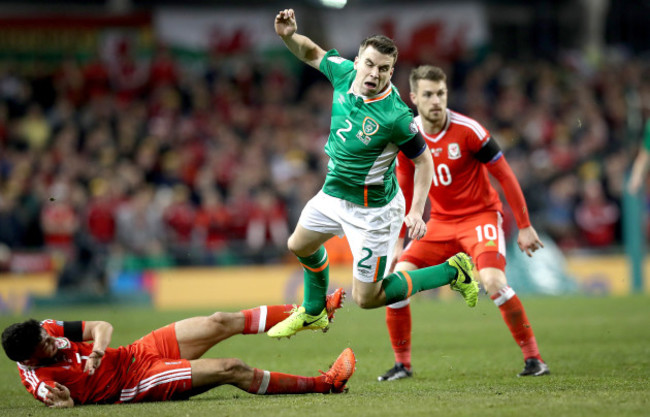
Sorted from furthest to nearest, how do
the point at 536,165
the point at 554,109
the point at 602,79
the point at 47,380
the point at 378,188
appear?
the point at 602,79 < the point at 554,109 < the point at 536,165 < the point at 378,188 < the point at 47,380

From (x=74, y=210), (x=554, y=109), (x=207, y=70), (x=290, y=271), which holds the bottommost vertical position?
(x=290, y=271)

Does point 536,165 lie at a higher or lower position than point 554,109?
lower

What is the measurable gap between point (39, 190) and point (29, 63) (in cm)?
668

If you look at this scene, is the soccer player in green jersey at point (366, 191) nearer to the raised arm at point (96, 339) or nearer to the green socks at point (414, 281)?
the green socks at point (414, 281)

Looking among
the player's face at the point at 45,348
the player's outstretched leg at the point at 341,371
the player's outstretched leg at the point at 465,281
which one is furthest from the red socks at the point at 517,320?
the player's face at the point at 45,348

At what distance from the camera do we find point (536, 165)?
1797 cm

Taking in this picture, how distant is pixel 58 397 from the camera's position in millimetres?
5969

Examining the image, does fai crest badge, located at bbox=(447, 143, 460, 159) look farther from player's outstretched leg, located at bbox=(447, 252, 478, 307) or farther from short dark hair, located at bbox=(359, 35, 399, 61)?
short dark hair, located at bbox=(359, 35, 399, 61)

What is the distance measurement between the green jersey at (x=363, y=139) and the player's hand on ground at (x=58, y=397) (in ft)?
7.86

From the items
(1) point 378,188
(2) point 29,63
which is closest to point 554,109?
(2) point 29,63

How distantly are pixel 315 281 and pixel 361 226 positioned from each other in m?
0.64

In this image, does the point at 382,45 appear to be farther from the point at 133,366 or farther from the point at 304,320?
the point at 133,366

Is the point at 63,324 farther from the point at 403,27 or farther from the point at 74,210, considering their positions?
the point at 403,27

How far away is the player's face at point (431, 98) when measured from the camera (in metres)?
7.36
